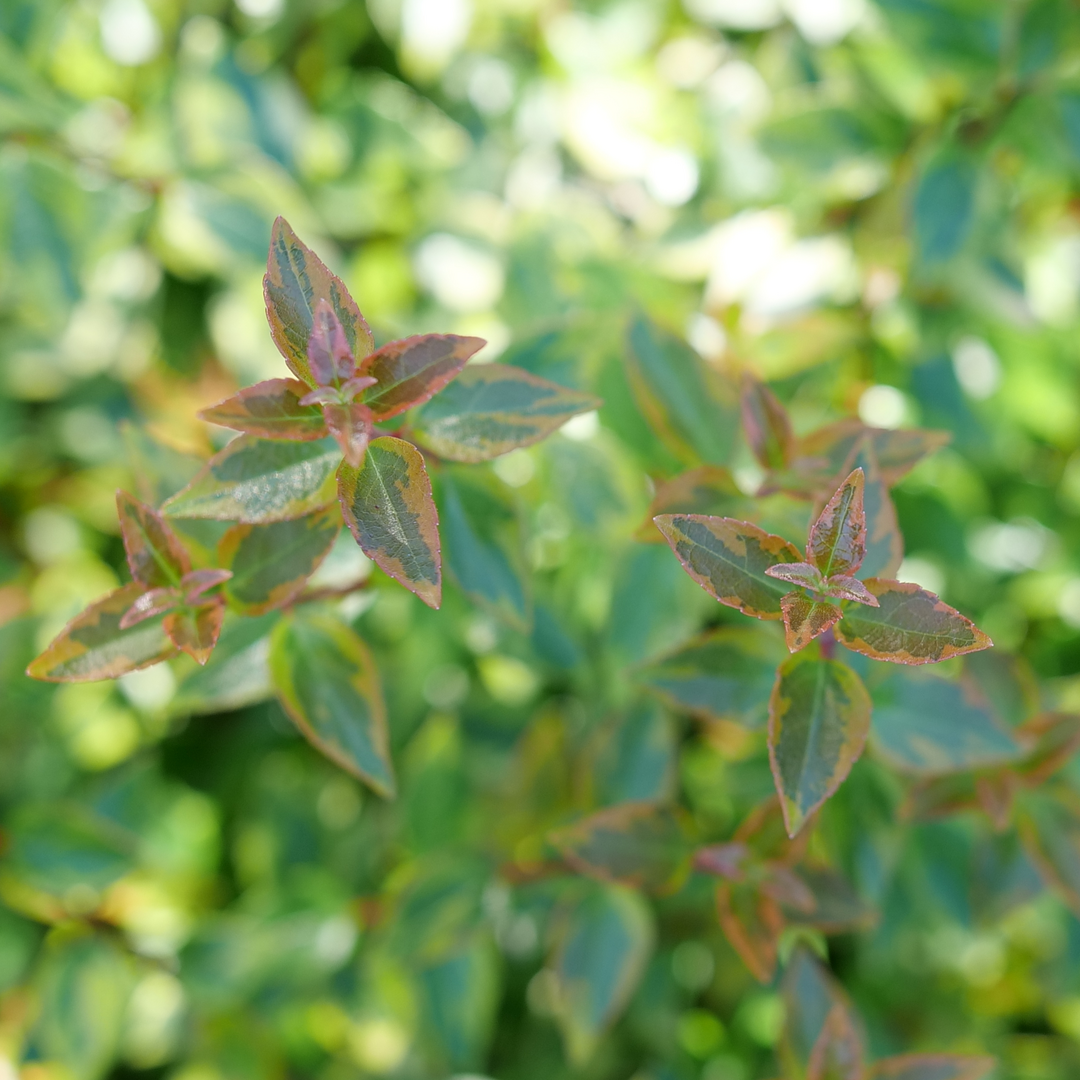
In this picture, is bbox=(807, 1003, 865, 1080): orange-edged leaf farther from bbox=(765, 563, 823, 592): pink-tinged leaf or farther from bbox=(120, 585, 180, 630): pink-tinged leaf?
bbox=(120, 585, 180, 630): pink-tinged leaf

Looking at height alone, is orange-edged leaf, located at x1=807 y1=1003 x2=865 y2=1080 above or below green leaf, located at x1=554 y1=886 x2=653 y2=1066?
above

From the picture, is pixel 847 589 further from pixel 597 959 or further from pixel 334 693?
pixel 597 959

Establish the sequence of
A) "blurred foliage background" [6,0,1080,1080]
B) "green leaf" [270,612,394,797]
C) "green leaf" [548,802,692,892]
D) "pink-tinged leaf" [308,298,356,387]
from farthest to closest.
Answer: "blurred foliage background" [6,0,1080,1080] → "green leaf" [548,802,692,892] → "green leaf" [270,612,394,797] → "pink-tinged leaf" [308,298,356,387]

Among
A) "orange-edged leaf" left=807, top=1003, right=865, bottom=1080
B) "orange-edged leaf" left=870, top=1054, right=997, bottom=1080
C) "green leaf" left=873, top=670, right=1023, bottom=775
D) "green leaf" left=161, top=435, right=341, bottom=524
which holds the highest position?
"green leaf" left=161, top=435, right=341, bottom=524

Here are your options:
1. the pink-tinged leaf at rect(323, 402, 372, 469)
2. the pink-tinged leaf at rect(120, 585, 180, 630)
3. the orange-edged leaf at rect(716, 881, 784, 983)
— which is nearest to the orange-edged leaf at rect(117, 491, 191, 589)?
the pink-tinged leaf at rect(120, 585, 180, 630)

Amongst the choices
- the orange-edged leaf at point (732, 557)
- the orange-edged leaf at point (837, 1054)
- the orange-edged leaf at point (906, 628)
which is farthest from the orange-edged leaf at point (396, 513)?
the orange-edged leaf at point (837, 1054)

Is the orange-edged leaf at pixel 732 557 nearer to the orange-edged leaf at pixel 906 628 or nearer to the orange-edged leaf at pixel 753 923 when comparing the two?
the orange-edged leaf at pixel 906 628

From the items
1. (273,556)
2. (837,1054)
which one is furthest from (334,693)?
(837,1054)
